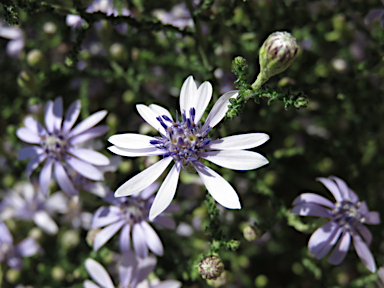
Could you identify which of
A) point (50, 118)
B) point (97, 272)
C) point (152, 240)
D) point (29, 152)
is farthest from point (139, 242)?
point (50, 118)

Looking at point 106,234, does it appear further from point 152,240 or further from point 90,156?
point 90,156

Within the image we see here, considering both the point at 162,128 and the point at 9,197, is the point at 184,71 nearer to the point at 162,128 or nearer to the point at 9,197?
the point at 162,128

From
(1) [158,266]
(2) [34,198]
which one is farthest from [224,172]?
(2) [34,198]

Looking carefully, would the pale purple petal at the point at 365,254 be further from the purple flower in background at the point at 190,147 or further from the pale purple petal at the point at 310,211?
Answer: the purple flower in background at the point at 190,147

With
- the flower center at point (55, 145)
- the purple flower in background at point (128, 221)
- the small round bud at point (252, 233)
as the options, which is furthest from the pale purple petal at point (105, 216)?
the small round bud at point (252, 233)

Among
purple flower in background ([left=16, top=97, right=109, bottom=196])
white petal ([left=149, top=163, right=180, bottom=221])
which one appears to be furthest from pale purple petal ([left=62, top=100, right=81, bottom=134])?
white petal ([left=149, top=163, right=180, bottom=221])

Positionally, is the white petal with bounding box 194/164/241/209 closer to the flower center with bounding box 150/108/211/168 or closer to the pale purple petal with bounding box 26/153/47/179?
the flower center with bounding box 150/108/211/168

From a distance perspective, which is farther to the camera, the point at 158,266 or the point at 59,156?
the point at 158,266
